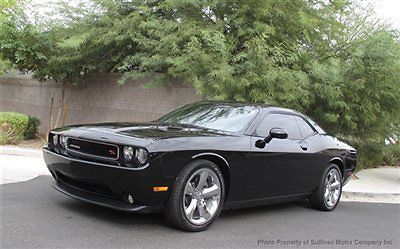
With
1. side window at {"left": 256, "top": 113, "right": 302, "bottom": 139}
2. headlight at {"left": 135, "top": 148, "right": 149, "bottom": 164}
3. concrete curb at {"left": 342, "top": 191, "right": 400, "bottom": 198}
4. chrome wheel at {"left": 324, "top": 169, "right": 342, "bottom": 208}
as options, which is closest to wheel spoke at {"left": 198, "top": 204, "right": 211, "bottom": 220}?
headlight at {"left": 135, "top": 148, "right": 149, "bottom": 164}

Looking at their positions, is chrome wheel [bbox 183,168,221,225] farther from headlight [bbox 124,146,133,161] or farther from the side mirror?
the side mirror

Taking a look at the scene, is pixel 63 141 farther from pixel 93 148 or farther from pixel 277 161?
pixel 277 161

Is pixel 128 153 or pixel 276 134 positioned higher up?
pixel 276 134

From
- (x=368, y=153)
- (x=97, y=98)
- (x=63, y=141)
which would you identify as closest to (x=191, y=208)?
(x=63, y=141)

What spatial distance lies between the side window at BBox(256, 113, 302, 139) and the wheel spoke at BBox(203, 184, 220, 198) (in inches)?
41.3

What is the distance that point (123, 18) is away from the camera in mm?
12188

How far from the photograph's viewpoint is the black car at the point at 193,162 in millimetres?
4598

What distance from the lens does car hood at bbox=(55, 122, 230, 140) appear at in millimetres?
4828

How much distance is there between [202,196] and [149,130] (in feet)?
3.05

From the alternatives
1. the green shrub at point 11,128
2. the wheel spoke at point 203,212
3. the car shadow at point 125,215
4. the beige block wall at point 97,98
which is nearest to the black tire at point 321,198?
the car shadow at point 125,215

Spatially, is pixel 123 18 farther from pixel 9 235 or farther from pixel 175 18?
pixel 9 235

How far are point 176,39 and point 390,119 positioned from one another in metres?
5.33

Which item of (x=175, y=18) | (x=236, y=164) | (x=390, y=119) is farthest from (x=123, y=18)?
(x=236, y=164)

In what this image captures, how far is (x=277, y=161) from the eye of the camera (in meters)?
5.82
